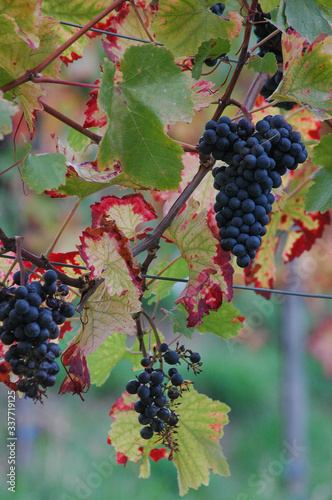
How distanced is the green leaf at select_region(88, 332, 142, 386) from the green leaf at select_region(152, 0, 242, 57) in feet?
1.48

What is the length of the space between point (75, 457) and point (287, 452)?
1343mm

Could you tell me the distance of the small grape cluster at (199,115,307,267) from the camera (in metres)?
0.68

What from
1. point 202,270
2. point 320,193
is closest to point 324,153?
point 320,193

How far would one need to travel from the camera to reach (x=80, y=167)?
72 cm

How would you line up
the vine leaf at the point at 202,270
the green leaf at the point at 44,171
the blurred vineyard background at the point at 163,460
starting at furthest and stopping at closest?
1. the blurred vineyard background at the point at 163,460
2. the vine leaf at the point at 202,270
3. the green leaf at the point at 44,171

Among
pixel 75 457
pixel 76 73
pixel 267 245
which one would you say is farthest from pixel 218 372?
pixel 267 245

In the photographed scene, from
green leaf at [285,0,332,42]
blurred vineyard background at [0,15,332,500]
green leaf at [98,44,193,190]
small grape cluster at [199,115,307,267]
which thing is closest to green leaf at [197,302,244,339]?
small grape cluster at [199,115,307,267]

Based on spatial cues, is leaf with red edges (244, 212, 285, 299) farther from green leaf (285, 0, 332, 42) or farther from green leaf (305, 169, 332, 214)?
green leaf (285, 0, 332, 42)

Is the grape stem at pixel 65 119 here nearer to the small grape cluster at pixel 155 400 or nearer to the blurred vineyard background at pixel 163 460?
the small grape cluster at pixel 155 400

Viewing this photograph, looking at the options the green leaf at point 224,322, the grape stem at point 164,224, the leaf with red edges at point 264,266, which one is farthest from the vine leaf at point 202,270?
the leaf with red edges at point 264,266

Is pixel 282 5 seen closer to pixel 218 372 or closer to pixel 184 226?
pixel 184 226

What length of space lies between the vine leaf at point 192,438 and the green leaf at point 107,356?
100mm

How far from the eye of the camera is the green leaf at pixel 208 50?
0.66 meters

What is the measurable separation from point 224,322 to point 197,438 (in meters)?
0.18
